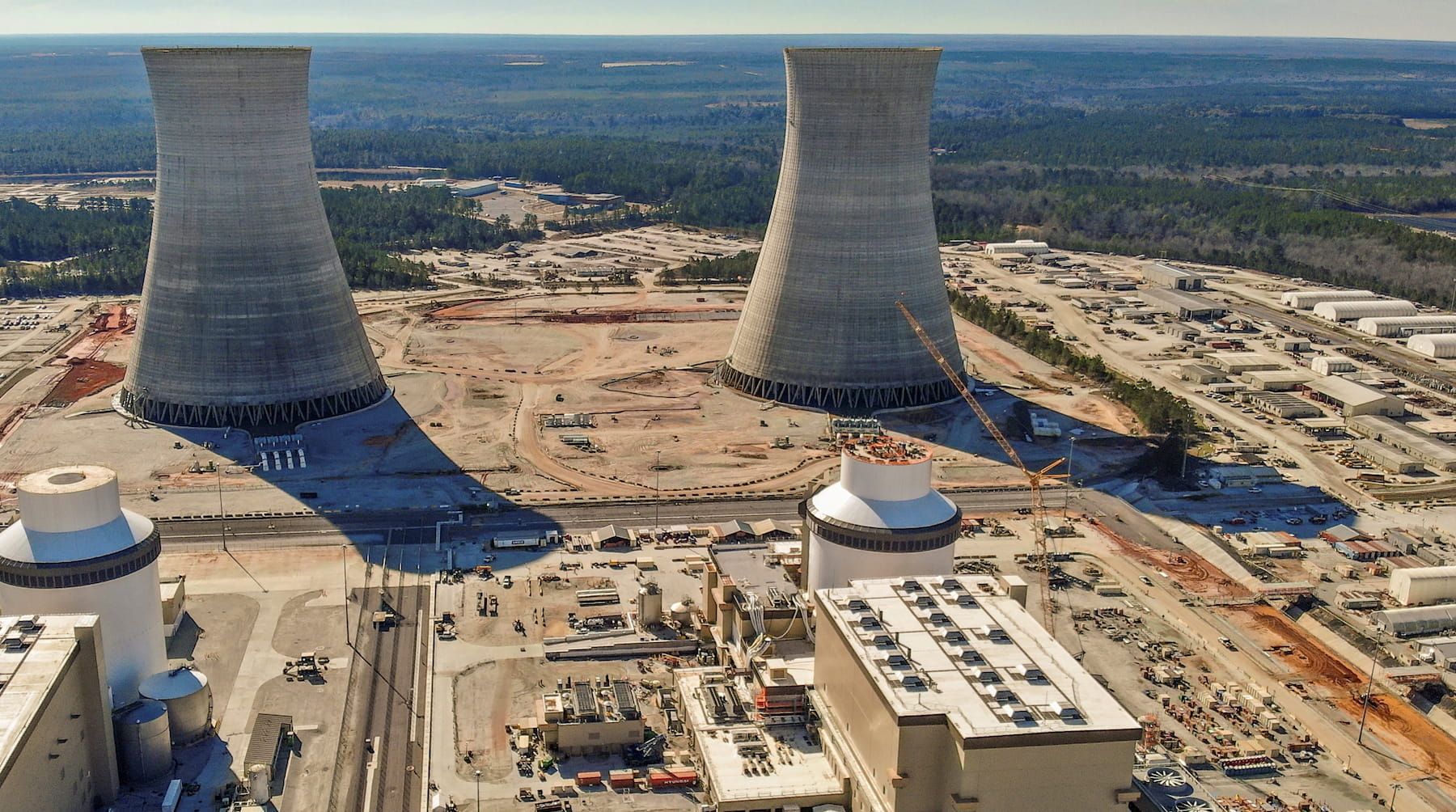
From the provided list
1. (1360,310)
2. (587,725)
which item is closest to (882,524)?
(587,725)

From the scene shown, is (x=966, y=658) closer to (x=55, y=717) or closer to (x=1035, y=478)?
(x=1035, y=478)

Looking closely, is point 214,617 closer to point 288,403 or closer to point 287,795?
point 287,795

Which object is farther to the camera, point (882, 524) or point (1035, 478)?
point (1035, 478)

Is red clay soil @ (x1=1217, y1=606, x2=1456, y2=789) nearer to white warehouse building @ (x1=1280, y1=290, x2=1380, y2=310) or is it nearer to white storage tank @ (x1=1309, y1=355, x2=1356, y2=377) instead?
white storage tank @ (x1=1309, y1=355, x2=1356, y2=377)

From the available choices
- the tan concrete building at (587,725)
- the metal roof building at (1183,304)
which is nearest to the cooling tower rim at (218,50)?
the tan concrete building at (587,725)

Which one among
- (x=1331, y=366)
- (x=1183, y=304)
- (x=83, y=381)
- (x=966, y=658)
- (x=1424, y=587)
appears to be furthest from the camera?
(x=1183, y=304)
